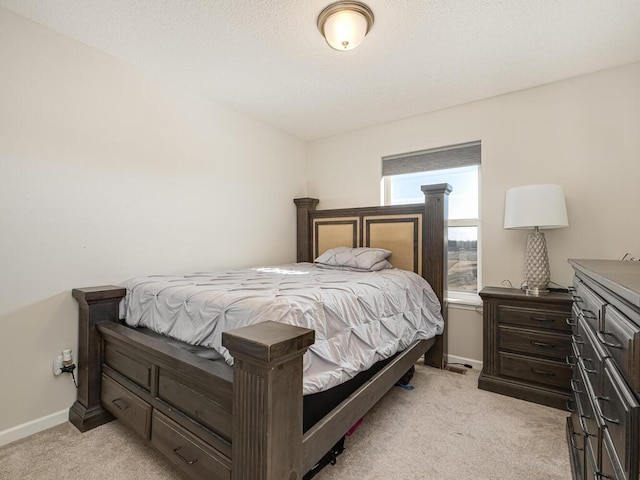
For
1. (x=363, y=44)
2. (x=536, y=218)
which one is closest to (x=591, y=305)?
(x=536, y=218)

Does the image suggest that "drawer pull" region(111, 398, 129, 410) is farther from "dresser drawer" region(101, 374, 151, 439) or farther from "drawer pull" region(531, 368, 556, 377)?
"drawer pull" region(531, 368, 556, 377)

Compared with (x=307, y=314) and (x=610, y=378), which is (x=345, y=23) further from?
(x=610, y=378)

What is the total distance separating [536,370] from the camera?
2.18 metres

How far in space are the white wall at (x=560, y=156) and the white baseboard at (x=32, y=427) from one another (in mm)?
3033

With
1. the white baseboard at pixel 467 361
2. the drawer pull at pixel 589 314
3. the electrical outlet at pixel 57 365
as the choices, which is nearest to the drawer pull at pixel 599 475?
the drawer pull at pixel 589 314

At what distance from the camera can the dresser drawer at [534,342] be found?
2.11 m

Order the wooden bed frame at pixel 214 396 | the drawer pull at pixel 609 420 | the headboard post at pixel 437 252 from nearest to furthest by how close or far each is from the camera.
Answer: the drawer pull at pixel 609 420, the wooden bed frame at pixel 214 396, the headboard post at pixel 437 252

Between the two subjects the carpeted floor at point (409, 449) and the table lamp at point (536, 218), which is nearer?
the carpeted floor at point (409, 449)

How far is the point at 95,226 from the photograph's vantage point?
6.98 ft

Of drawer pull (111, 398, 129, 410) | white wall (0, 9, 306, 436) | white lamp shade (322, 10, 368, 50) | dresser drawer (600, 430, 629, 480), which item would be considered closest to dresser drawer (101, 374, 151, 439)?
drawer pull (111, 398, 129, 410)

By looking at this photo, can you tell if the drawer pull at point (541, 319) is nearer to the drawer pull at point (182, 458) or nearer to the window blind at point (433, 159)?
the window blind at point (433, 159)

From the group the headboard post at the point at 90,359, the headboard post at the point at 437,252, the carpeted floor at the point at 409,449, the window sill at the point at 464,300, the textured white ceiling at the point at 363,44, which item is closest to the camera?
the carpeted floor at the point at 409,449

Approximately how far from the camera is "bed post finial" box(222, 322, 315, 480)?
0.94 m

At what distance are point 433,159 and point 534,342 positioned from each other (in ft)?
6.02
